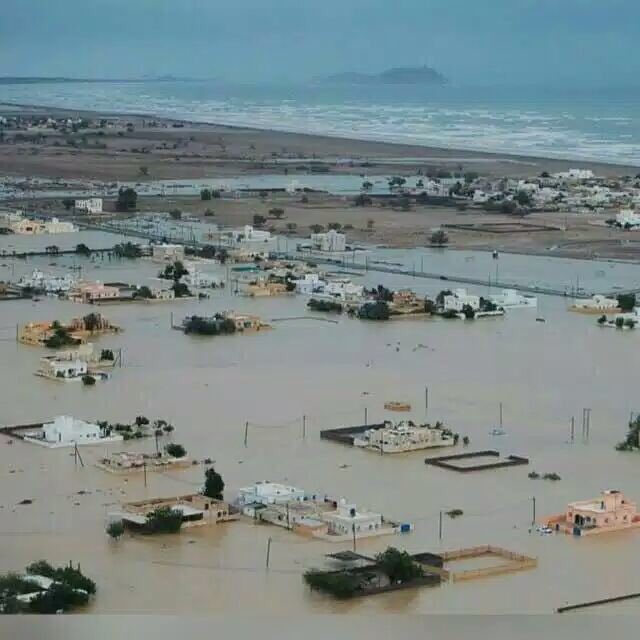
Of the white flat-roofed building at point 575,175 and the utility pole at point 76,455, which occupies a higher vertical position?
the white flat-roofed building at point 575,175

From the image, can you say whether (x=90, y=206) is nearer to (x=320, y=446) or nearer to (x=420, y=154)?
(x=420, y=154)

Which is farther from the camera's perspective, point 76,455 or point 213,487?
point 76,455

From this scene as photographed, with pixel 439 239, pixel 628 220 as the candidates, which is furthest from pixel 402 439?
pixel 628 220

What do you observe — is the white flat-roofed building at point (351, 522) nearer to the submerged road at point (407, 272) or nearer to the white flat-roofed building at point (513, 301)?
the white flat-roofed building at point (513, 301)

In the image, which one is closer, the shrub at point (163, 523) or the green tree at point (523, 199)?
the shrub at point (163, 523)

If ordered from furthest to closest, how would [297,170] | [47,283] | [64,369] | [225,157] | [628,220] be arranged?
1. [225,157]
2. [297,170]
3. [628,220]
4. [47,283]
5. [64,369]

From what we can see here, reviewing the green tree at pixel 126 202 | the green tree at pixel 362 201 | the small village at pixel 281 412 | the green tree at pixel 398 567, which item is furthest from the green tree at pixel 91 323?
the green tree at pixel 362 201

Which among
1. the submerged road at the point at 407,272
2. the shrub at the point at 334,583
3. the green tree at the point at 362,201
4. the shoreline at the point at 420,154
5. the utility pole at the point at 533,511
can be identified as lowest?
the submerged road at the point at 407,272
